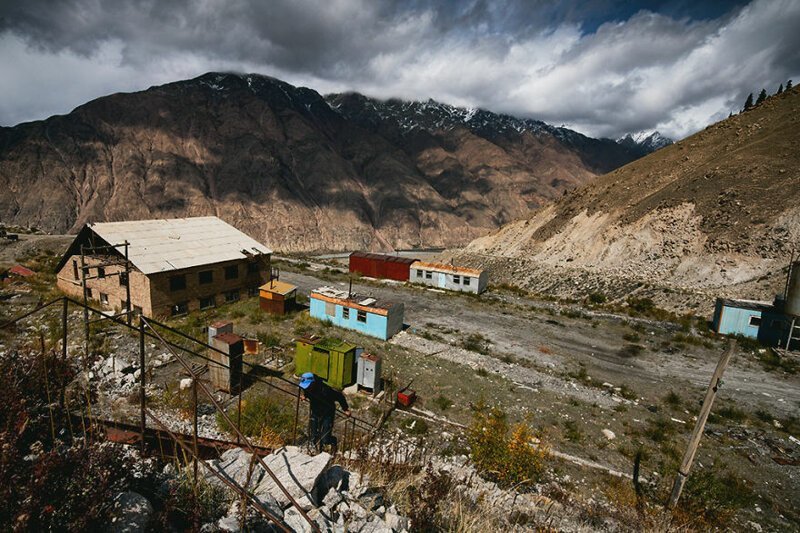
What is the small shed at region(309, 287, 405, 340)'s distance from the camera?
67.7 ft

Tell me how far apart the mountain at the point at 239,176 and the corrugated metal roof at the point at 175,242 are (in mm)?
78821

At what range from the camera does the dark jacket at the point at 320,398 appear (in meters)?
7.98

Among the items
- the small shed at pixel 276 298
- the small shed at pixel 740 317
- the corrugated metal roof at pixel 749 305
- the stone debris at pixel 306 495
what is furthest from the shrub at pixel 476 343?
the corrugated metal roof at pixel 749 305

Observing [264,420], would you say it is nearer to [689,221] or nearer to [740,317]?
[740,317]

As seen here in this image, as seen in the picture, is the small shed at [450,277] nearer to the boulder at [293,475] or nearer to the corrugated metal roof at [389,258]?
the corrugated metal roof at [389,258]

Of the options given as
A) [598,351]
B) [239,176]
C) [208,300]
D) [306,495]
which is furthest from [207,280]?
[239,176]

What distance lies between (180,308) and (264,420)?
15.0m

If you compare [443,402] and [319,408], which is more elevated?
[319,408]

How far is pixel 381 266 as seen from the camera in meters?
39.6

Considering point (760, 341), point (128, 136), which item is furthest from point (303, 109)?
point (760, 341)

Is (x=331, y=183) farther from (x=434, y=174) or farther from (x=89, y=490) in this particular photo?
(x=89, y=490)

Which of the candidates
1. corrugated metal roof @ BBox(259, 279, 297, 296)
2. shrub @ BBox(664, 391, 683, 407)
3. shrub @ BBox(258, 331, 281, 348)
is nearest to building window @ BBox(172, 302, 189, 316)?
corrugated metal roof @ BBox(259, 279, 297, 296)

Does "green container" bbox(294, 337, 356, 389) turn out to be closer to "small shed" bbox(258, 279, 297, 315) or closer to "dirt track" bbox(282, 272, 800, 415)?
"dirt track" bbox(282, 272, 800, 415)

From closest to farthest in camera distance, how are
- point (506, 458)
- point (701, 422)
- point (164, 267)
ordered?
point (701, 422), point (506, 458), point (164, 267)
